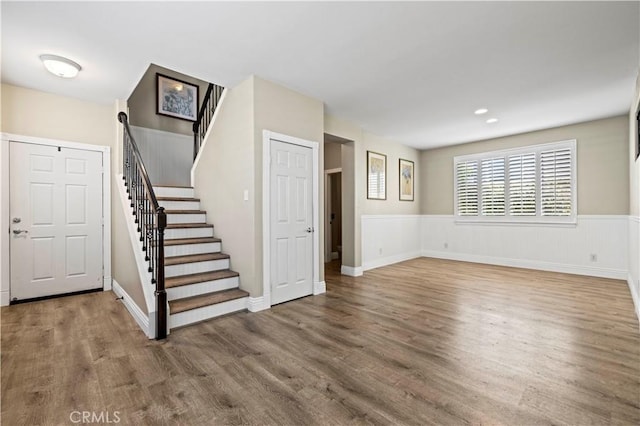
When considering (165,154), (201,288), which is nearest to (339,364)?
(201,288)

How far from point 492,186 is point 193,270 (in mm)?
6008

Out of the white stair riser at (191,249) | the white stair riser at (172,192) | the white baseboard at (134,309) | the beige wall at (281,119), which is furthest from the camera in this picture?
the white stair riser at (172,192)

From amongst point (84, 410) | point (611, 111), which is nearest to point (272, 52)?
point (84, 410)

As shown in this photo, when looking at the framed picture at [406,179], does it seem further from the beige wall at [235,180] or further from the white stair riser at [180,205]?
the white stair riser at [180,205]

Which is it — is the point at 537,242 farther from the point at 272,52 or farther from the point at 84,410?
the point at 84,410

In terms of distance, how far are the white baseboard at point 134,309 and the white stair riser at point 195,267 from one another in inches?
18.5

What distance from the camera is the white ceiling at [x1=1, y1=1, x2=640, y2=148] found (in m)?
2.40

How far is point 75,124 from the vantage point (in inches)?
166

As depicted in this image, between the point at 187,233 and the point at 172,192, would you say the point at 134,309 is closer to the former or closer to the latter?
the point at 187,233

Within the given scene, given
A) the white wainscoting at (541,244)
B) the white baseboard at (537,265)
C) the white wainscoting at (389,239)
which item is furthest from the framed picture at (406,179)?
the white baseboard at (537,265)

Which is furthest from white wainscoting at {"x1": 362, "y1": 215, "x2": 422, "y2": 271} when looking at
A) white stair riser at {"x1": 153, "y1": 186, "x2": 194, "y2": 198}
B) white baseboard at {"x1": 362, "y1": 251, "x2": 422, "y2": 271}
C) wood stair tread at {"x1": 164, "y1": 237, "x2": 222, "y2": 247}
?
white stair riser at {"x1": 153, "y1": 186, "x2": 194, "y2": 198}

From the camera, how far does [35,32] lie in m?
2.70

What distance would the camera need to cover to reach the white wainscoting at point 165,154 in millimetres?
5473

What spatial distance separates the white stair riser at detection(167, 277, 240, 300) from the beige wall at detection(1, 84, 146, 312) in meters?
0.38
